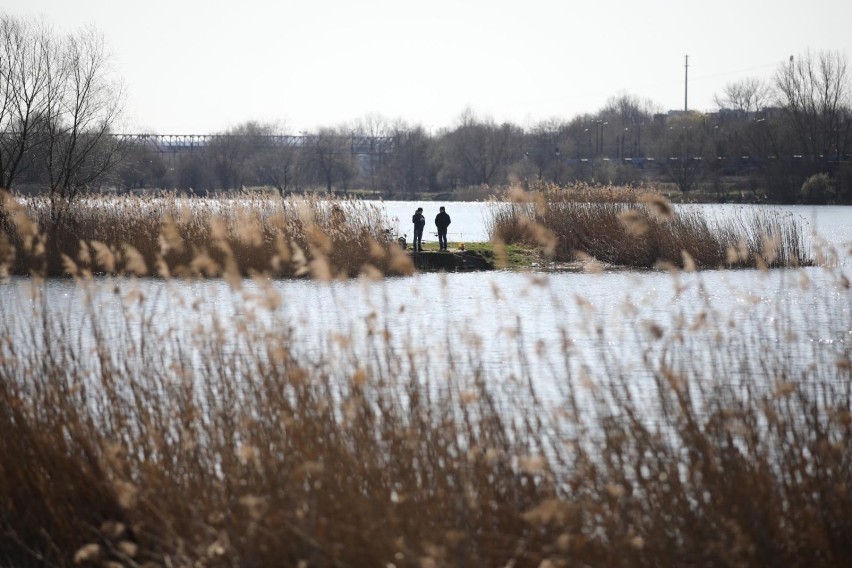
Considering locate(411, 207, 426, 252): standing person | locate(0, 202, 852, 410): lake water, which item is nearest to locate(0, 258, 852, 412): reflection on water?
locate(0, 202, 852, 410): lake water

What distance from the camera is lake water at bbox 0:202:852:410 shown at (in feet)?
21.9

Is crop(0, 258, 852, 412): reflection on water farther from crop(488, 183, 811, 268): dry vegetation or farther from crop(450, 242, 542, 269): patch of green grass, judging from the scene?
crop(488, 183, 811, 268): dry vegetation

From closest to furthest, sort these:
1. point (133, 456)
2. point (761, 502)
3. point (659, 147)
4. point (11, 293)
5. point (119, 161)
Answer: point (761, 502) → point (133, 456) → point (11, 293) → point (119, 161) → point (659, 147)

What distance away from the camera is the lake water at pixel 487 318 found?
21.9ft

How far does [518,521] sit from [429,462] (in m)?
0.57

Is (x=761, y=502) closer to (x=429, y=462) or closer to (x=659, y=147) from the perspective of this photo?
(x=429, y=462)

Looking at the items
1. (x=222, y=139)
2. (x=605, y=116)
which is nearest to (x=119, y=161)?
(x=222, y=139)

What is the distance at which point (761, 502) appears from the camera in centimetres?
515

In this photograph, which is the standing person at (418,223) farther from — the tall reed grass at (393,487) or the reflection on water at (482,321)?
the tall reed grass at (393,487)

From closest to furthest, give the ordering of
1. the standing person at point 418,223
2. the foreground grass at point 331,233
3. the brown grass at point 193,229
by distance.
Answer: the brown grass at point 193,229, the foreground grass at point 331,233, the standing person at point 418,223

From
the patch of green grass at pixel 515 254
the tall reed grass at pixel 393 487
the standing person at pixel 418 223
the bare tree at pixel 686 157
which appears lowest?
the patch of green grass at pixel 515 254

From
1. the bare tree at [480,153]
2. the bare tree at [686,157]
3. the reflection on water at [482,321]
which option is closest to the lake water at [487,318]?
the reflection on water at [482,321]

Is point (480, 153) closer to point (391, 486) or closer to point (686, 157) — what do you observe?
point (686, 157)

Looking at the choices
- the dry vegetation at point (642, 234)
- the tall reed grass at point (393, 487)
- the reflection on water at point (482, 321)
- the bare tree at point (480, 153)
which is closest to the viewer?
the tall reed grass at point (393, 487)
